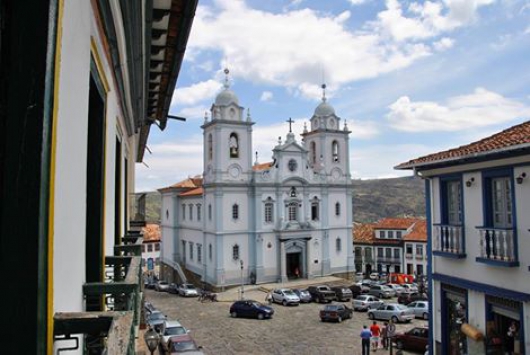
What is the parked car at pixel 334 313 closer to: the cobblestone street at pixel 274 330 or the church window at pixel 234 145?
the cobblestone street at pixel 274 330

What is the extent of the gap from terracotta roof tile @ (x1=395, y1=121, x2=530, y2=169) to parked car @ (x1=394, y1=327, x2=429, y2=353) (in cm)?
918

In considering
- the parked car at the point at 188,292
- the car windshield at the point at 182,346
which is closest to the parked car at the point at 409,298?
the parked car at the point at 188,292

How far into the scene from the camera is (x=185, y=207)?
42.5 m

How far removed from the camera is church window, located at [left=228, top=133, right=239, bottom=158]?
118 feet

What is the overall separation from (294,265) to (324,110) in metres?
13.7

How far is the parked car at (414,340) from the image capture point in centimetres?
1811

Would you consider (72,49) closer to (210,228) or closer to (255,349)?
(255,349)

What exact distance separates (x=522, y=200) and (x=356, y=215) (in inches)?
3978

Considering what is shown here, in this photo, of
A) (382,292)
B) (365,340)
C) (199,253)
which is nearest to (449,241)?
(365,340)

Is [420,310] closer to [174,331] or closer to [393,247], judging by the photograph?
[174,331]

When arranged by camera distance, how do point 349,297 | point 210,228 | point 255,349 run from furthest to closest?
point 210,228
point 349,297
point 255,349

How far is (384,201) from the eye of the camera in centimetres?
11706

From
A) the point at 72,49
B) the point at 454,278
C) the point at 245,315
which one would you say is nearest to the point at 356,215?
the point at 245,315

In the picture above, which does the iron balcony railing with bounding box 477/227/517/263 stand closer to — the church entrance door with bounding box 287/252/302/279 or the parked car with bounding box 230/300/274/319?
the parked car with bounding box 230/300/274/319
